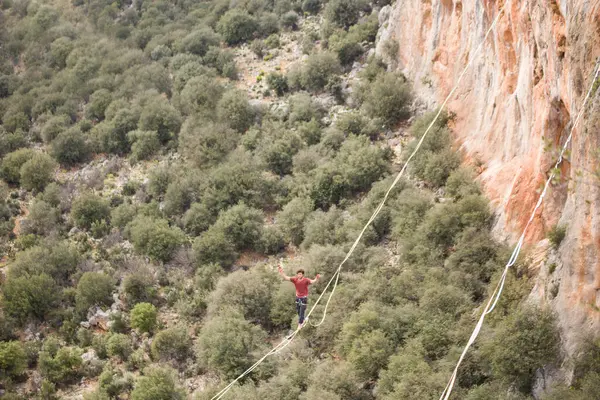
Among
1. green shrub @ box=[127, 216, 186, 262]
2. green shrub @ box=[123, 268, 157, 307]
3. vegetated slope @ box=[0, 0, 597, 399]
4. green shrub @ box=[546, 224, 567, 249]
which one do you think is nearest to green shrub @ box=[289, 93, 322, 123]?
vegetated slope @ box=[0, 0, 597, 399]

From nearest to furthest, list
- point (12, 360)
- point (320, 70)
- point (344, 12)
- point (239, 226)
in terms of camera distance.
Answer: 1. point (12, 360)
2. point (239, 226)
3. point (320, 70)
4. point (344, 12)

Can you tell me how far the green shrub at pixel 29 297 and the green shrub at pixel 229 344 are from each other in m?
8.26

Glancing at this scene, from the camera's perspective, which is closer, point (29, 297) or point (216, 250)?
point (29, 297)

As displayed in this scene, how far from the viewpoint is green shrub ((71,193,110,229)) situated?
32.4 metres

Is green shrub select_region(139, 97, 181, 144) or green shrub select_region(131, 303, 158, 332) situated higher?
green shrub select_region(139, 97, 181, 144)

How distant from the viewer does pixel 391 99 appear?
2981 cm

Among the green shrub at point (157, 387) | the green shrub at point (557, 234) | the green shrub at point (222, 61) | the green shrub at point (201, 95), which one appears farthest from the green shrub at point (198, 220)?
the green shrub at point (557, 234)

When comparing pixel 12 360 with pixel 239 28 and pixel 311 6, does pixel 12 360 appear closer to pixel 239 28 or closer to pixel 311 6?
pixel 239 28

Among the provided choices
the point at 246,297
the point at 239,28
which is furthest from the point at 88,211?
the point at 239,28

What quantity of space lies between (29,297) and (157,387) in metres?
9.02

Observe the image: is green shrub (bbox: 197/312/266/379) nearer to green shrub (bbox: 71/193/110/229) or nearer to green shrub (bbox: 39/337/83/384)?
green shrub (bbox: 39/337/83/384)

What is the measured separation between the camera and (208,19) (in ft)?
151

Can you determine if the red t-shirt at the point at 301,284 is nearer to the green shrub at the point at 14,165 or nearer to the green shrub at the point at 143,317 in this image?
the green shrub at the point at 143,317

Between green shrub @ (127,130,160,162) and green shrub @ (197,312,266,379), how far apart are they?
48.4 ft
